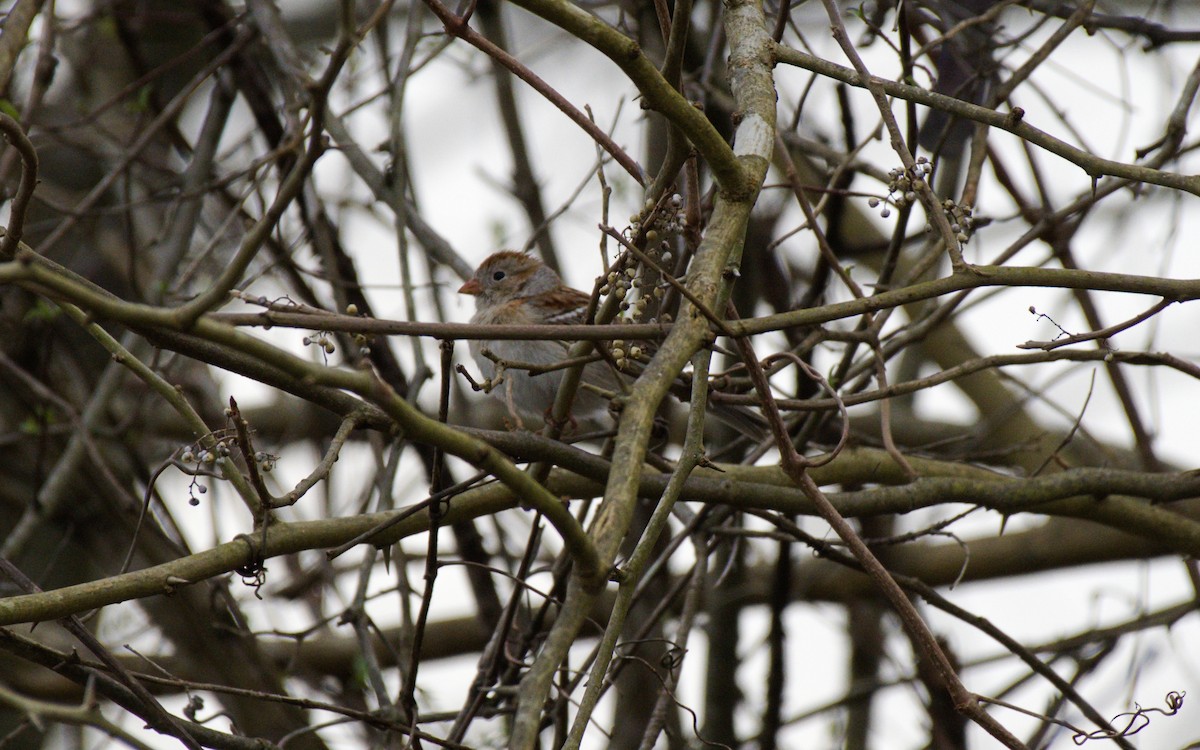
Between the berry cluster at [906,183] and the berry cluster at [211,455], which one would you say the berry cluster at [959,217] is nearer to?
the berry cluster at [906,183]

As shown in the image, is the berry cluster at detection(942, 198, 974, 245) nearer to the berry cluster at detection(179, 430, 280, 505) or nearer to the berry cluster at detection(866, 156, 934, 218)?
the berry cluster at detection(866, 156, 934, 218)

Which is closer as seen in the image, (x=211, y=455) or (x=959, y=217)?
(x=211, y=455)

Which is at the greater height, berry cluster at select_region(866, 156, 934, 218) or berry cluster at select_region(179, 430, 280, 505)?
berry cluster at select_region(866, 156, 934, 218)

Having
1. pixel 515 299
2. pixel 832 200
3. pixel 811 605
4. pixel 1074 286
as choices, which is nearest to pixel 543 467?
pixel 1074 286

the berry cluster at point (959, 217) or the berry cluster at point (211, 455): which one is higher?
the berry cluster at point (959, 217)

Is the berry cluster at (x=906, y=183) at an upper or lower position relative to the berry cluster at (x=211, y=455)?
upper

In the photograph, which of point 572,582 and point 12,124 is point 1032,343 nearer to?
point 572,582

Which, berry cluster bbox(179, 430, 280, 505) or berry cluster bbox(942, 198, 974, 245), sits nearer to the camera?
berry cluster bbox(179, 430, 280, 505)

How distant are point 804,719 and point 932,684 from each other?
0.50 m

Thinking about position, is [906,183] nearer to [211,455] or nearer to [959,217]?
[959,217]

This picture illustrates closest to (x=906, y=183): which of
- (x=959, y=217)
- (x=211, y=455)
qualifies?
(x=959, y=217)

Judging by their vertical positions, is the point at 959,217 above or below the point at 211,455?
above

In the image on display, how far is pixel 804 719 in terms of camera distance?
466cm

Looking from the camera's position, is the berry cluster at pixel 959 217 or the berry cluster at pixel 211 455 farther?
the berry cluster at pixel 959 217
